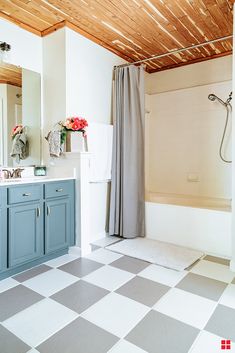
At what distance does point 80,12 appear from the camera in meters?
2.42

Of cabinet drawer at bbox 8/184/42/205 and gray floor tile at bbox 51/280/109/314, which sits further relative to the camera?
cabinet drawer at bbox 8/184/42/205

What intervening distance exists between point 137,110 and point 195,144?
3.58 feet

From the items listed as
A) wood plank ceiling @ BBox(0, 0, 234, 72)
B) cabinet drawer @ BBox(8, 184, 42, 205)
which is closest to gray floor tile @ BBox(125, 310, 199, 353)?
cabinet drawer @ BBox(8, 184, 42, 205)

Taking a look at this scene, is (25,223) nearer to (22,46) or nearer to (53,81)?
(53,81)

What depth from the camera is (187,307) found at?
1.70 m

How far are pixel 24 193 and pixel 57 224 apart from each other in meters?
0.49

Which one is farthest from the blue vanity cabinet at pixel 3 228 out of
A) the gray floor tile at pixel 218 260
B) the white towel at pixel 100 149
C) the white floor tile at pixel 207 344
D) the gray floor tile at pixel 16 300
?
the gray floor tile at pixel 218 260

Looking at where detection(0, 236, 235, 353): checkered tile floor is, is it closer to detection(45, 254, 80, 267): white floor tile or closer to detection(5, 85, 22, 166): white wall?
detection(45, 254, 80, 267): white floor tile

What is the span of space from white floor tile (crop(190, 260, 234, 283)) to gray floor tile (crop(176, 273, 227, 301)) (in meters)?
0.08

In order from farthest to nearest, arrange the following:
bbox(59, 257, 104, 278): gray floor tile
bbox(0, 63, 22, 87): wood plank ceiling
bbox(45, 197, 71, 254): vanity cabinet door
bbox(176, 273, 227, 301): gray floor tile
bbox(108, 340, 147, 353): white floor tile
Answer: bbox(0, 63, 22, 87): wood plank ceiling, bbox(45, 197, 71, 254): vanity cabinet door, bbox(59, 257, 104, 278): gray floor tile, bbox(176, 273, 227, 301): gray floor tile, bbox(108, 340, 147, 353): white floor tile

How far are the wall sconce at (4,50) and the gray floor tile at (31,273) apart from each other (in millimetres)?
2065

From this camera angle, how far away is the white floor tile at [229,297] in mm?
1746

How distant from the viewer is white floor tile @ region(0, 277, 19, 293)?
1953mm

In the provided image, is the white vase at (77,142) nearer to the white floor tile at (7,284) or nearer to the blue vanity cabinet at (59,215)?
the blue vanity cabinet at (59,215)
